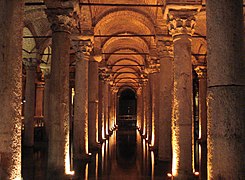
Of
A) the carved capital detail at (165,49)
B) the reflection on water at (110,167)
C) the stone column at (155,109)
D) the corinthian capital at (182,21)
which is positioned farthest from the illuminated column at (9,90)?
the stone column at (155,109)

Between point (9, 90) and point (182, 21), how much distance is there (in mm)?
5010

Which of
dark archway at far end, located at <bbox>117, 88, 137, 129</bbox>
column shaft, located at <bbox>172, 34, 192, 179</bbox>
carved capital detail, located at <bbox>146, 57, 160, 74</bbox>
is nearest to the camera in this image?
column shaft, located at <bbox>172, 34, 192, 179</bbox>

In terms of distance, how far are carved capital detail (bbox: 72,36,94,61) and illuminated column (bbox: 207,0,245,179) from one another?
800 cm

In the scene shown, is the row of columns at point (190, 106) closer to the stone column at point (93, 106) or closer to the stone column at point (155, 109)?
the stone column at point (155, 109)

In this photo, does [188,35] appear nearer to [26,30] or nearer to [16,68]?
[16,68]

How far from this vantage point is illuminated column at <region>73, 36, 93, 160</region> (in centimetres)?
1055

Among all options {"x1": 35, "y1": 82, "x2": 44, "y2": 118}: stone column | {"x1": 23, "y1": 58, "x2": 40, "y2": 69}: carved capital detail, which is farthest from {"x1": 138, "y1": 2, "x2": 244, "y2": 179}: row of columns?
{"x1": 35, "y1": 82, "x2": 44, "y2": 118}: stone column

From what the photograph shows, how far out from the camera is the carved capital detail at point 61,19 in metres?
7.29

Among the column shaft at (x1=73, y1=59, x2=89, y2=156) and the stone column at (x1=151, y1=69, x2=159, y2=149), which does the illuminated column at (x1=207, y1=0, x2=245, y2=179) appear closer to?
the column shaft at (x1=73, y1=59, x2=89, y2=156)

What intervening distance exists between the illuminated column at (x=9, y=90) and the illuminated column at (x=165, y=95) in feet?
22.0

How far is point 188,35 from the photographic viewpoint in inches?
291

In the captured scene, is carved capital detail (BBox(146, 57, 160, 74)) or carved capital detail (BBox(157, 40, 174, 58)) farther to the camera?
carved capital detail (BBox(146, 57, 160, 74))

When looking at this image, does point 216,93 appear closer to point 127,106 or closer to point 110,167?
point 110,167

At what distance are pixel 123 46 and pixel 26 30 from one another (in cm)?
789
